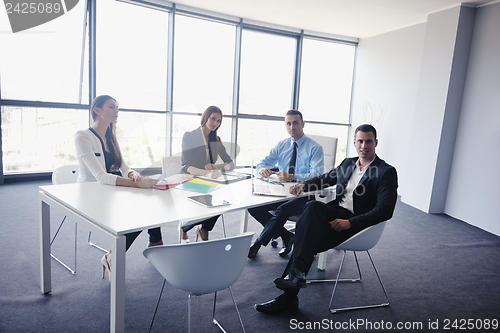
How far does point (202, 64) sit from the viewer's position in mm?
6312

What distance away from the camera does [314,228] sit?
2.29m

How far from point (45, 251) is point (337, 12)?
5195 mm

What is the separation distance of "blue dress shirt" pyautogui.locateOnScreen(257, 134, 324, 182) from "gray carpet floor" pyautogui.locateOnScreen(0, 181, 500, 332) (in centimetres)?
84

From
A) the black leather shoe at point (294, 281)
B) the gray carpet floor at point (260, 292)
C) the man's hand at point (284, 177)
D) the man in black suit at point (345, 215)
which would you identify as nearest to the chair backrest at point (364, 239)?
the man in black suit at point (345, 215)

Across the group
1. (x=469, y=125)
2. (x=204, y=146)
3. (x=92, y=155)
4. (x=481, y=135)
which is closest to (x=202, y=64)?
(x=204, y=146)

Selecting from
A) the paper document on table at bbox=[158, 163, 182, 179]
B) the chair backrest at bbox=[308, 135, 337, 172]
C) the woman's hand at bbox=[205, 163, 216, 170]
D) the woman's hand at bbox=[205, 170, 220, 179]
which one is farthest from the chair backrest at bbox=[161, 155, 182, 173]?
the chair backrest at bbox=[308, 135, 337, 172]

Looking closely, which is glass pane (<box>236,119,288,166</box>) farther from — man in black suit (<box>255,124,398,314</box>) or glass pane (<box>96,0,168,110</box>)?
man in black suit (<box>255,124,398,314</box>)

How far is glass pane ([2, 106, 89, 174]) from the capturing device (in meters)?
5.11

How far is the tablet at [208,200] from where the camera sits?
81.7 inches

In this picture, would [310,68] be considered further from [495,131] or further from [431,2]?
[495,131]

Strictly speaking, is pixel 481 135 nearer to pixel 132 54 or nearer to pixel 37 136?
pixel 132 54

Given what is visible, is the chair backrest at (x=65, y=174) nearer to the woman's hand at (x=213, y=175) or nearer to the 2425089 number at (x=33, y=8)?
the woman's hand at (x=213, y=175)

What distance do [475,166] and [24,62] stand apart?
6.59 metres

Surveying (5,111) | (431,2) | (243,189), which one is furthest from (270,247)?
(5,111)
